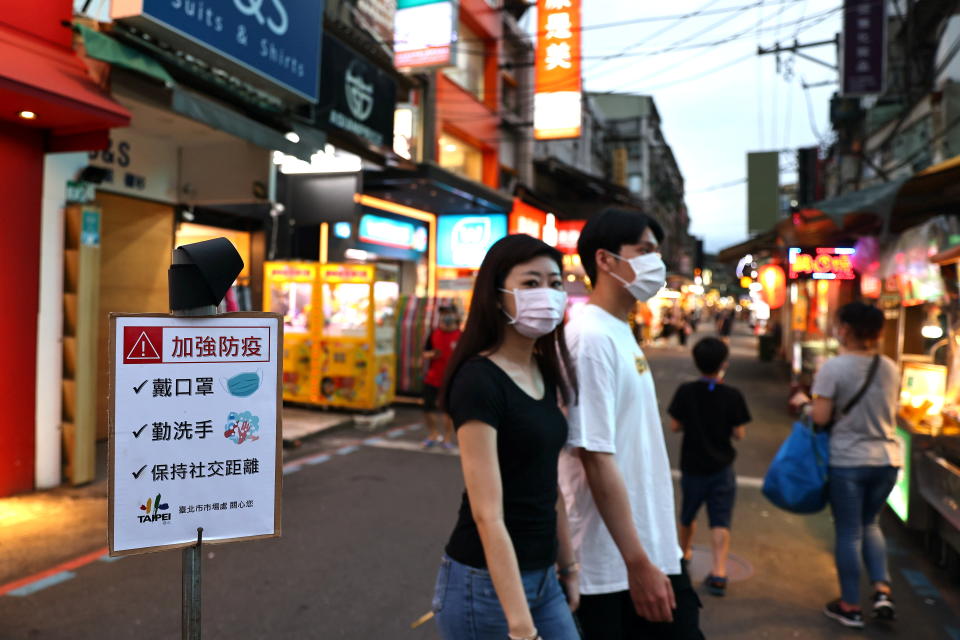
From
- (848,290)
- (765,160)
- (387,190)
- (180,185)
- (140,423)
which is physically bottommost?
(140,423)

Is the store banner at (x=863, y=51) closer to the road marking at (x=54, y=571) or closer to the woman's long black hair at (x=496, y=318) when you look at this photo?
the woman's long black hair at (x=496, y=318)

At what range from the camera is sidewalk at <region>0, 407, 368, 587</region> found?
4.63 metres

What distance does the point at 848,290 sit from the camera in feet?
42.0

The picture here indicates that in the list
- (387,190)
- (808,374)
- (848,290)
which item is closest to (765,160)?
(848,290)

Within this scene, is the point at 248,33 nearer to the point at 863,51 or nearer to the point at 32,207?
the point at 32,207

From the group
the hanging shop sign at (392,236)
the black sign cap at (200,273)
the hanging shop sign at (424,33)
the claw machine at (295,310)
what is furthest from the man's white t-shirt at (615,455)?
the hanging shop sign at (392,236)

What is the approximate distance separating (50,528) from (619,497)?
5088 mm

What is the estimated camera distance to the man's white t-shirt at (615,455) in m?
2.23

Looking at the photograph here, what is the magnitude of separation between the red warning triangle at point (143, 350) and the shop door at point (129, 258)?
6959 mm

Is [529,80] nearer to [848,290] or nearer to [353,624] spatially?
[848,290]

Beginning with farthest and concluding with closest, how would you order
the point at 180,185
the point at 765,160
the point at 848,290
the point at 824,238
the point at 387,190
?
the point at 765,160 → the point at 387,190 → the point at 848,290 → the point at 824,238 → the point at 180,185

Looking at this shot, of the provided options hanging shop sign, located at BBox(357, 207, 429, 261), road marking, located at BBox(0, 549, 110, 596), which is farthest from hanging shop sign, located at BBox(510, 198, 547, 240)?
road marking, located at BBox(0, 549, 110, 596)

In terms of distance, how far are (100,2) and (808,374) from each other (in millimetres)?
11450

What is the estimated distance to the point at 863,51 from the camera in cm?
1257
